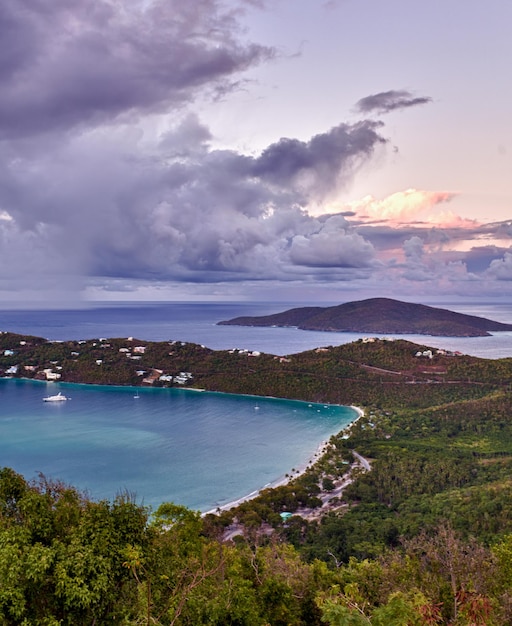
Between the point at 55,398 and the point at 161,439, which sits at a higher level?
the point at 55,398

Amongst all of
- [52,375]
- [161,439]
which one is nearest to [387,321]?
[52,375]

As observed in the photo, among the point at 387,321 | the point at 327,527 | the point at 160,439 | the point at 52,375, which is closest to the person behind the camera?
the point at 327,527

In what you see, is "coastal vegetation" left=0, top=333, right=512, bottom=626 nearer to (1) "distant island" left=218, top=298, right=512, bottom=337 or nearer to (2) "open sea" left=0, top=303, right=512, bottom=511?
(2) "open sea" left=0, top=303, right=512, bottom=511

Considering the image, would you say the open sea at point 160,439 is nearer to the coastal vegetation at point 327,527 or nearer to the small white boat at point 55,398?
the small white boat at point 55,398

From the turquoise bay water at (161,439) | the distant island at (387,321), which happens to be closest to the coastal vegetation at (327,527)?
the turquoise bay water at (161,439)

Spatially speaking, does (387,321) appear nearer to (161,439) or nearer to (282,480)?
(161,439)
